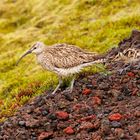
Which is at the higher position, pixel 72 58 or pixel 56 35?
pixel 72 58

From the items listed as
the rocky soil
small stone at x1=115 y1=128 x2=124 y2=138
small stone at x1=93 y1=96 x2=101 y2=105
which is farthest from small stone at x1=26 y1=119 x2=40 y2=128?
small stone at x1=115 y1=128 x2=124 y2=138

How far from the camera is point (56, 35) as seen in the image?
3438 cm

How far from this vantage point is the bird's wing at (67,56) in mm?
19172

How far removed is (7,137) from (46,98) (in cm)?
286

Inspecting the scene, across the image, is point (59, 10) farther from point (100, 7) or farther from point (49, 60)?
point (49, 60)

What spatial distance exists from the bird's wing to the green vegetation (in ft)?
8.07

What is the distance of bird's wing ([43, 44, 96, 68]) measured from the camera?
19172mm

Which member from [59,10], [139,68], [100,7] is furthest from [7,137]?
[59,10]

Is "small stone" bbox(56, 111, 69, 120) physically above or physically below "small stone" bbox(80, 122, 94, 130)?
below

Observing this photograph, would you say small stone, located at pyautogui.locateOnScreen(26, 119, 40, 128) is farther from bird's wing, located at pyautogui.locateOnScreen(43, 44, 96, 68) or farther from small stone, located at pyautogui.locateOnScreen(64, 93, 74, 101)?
bird's wing, located at pyautogui.locateOnScreen(43, 44, 96, 68)

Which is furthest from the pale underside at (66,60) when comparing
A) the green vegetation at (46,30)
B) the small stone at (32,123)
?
the small stone at (32,123)

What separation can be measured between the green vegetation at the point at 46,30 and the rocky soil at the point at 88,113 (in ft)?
9.87

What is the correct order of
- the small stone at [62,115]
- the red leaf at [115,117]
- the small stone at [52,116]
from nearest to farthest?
the red leaf at [115,117] < the small stone at [62,115] < the small stone at [52,116]

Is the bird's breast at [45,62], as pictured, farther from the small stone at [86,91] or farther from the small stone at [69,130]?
the small stone at [69,130]
